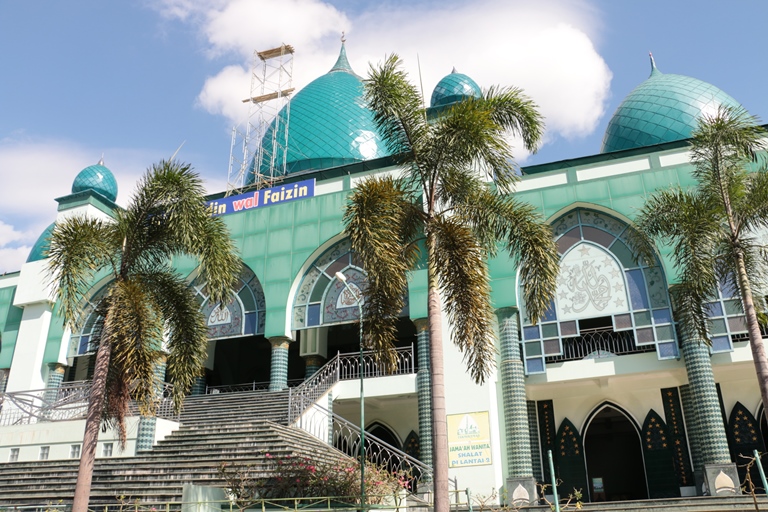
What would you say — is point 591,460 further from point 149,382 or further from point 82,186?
point 82,186

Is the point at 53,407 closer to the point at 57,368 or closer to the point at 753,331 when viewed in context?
the point at 57,368

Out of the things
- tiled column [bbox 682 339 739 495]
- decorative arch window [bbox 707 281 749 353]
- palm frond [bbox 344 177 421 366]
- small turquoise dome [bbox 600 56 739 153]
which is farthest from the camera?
small turquoise dome [bbox 600 56 739 153]

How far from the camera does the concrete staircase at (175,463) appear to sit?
46.0ft

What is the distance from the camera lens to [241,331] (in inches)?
850

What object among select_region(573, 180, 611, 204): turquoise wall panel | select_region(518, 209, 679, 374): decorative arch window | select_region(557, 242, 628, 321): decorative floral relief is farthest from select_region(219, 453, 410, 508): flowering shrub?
select_region(573, 180, 611, 204): turquoise wall panel

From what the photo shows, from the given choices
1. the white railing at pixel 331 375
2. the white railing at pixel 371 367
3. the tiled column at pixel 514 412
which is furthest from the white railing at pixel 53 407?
the tiled column at pixel 514 412

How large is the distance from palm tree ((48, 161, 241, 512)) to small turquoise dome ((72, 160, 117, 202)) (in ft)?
45.7

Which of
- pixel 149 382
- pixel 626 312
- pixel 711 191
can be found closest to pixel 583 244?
pixel 626 312

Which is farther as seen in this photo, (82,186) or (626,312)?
(82,186)

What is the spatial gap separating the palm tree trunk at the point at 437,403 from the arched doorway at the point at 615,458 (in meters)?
15.6

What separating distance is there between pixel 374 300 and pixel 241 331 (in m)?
11.1

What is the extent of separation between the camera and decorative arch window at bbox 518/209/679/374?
18.0 m

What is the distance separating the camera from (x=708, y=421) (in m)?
16.3

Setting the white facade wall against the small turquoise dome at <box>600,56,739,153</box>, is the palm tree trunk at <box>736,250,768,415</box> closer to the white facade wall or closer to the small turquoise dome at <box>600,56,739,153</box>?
the small turquoise dome at <box>600,56,739,153</box>
